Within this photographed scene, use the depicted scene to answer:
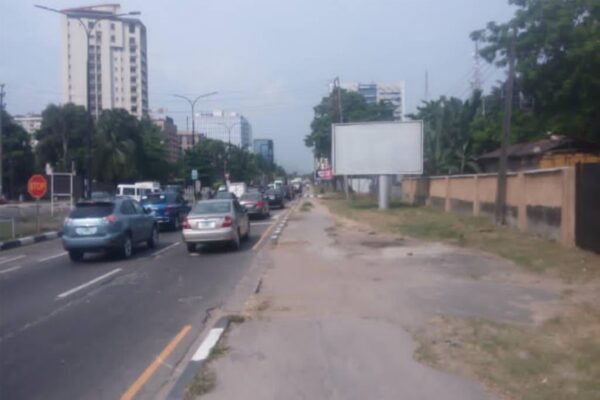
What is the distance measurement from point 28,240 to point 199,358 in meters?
19.3

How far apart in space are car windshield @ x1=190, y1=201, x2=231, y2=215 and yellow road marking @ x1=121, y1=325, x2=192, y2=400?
1000 centimetres

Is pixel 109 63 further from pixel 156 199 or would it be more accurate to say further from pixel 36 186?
pixel 36 186

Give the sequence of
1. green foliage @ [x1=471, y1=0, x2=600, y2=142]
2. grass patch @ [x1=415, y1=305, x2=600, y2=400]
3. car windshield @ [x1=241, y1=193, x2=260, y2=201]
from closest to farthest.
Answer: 1. grass patch @ [x1=415, y1=305, x2=600, y2=400]
2. green foliage @ [x1=471, y1=0, x2=600, y2=142]
3. car windshield @ [x1=241, y1=193, x2=260, y2=201]

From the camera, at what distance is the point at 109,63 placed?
120m

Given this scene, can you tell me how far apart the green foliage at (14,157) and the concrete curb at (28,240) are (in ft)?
163

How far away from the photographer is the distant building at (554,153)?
34.6m

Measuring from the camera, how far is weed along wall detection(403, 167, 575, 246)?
1700 cm

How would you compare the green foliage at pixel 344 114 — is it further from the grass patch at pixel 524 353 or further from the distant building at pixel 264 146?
the distant building at pixel 264 146

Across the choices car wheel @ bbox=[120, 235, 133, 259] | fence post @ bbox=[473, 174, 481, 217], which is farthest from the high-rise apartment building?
car wheel @ bbox=[120, 235, 133, 259]

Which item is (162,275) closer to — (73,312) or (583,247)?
(73,312)

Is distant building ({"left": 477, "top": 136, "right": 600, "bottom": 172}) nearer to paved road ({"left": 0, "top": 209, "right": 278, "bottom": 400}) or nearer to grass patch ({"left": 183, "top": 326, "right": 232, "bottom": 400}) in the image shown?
paved road ({"left": 0, "top": 209, "right": 278, "bottom": 400})

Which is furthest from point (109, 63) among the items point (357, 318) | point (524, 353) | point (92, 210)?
point (524, 353)

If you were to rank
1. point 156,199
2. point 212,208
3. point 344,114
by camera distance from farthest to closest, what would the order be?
point 344,114 < point 156,199 < point 212,208

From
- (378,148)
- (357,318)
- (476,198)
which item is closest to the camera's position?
(357,318)
